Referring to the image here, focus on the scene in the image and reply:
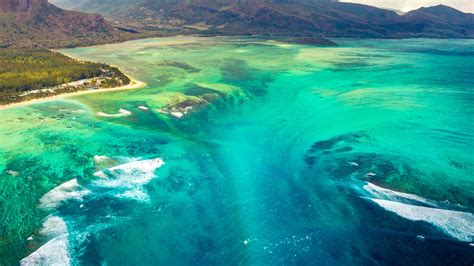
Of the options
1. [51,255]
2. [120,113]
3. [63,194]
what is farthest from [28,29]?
[51,255]

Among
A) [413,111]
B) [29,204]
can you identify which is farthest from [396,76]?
[29,204]

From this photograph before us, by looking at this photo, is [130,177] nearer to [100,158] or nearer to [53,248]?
[100,158]

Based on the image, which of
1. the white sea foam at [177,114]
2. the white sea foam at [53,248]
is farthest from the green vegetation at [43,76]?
the white sea foam at [53,248]

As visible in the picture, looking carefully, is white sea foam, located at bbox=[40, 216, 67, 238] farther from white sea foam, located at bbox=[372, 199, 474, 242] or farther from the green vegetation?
the green vegetation

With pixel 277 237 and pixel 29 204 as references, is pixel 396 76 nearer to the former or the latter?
pixel 277 237

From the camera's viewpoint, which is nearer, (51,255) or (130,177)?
(51,255)

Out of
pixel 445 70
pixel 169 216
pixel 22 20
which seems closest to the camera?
pixel 169 216

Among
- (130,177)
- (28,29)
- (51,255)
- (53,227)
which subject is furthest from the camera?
(28,29)
